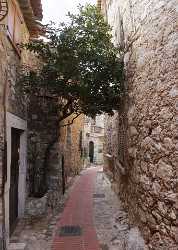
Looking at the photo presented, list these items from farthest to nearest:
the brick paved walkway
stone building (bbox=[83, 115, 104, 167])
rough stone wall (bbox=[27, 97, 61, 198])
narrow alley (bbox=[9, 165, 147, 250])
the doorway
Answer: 1. stone building (bbox=[83, 115, 104, 167])
2. rough stone wall (bbox=[27, 97, 61, 198])
3. the doorway
4. the brick paved walkway
5. narrow alley (bbox=[9, 165, 147, 250])

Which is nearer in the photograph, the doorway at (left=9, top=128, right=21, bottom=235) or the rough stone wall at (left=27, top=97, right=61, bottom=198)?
the doorway at (left=9, top=128, right=21, bottom=235)

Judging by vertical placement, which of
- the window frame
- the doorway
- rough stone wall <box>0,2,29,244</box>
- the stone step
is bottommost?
the stone step

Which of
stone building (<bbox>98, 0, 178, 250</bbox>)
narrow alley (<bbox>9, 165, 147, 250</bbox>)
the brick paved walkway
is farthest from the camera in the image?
the brick paved walkway

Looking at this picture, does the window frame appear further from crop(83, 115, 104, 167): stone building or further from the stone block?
crop(83, 115, 104, 167): stone building

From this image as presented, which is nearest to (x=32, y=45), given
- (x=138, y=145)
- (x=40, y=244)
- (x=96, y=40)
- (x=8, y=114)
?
(x=96, y=40)

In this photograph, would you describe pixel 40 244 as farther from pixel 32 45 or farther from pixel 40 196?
pixel 32 45

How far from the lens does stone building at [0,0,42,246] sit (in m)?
5.39

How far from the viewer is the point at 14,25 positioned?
659cm

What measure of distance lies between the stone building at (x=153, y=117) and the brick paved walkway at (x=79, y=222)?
A: 0.90 m

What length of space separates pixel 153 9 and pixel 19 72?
352 cm

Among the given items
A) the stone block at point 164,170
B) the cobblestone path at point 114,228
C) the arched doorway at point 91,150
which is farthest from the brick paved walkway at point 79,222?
the arched doorway at point 91,150

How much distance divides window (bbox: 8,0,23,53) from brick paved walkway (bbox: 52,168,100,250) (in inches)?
148

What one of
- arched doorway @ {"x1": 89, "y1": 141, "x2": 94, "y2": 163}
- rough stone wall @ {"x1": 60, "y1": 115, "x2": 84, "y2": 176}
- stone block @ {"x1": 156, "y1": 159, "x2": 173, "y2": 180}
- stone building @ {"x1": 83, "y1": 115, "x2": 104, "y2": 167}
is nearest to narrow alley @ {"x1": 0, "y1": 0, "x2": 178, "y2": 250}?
stone block @ {"x1": 156, "y1": 159, "x2": 173, "y2": 180}

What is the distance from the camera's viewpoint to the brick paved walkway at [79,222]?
19.4ft
